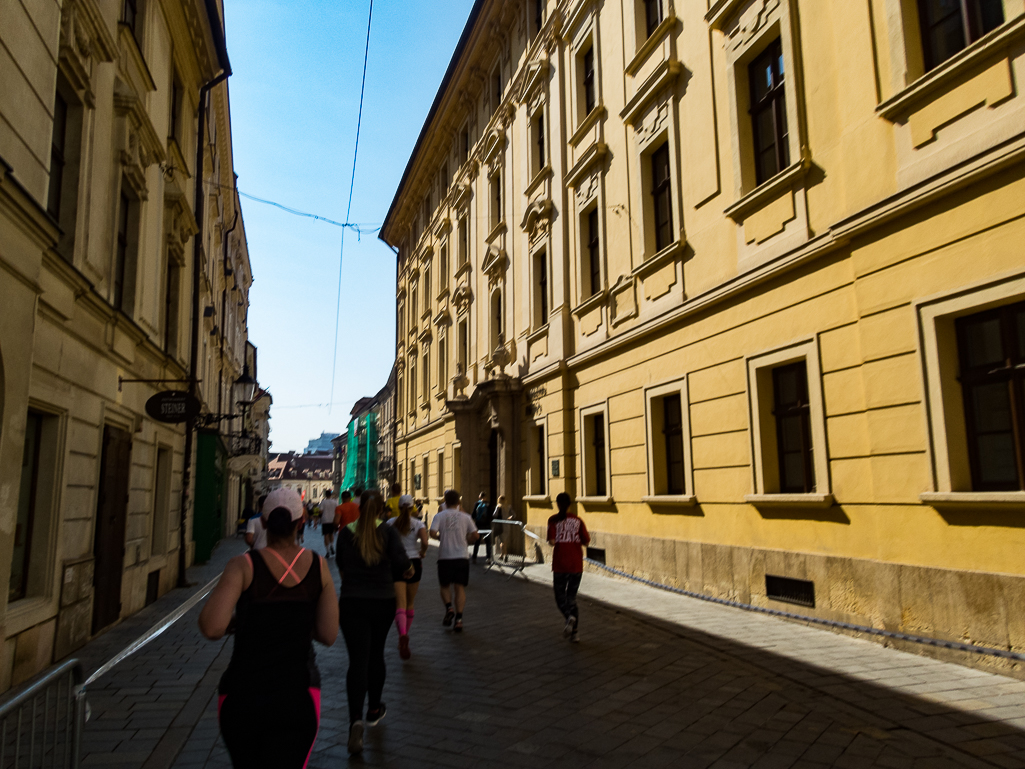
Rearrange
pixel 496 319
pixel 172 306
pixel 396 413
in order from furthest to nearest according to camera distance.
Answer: pixel 396 413
pixel 496 319
pixel 172 306

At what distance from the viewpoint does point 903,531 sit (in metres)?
7.90

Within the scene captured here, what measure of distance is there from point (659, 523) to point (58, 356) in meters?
9.21

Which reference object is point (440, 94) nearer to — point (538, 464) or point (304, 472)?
point (538, 464)

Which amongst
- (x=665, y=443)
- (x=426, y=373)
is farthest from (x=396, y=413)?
(x=665, y=443)

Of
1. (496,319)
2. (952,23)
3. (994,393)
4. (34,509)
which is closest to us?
(994,393)

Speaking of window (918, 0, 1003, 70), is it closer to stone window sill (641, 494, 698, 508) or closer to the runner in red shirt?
the runner in red shirt

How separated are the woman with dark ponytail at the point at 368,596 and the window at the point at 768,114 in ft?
25.7

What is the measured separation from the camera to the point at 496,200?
24.0 m

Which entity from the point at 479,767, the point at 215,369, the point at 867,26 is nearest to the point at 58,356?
the point at 479,767

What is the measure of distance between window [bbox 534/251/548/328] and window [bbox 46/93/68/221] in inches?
485

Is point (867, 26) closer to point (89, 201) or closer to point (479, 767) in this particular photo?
point (479, 767)

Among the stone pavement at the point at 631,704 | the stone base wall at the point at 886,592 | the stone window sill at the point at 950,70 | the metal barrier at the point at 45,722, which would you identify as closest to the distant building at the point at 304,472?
the stone base wall at the point at 886,592

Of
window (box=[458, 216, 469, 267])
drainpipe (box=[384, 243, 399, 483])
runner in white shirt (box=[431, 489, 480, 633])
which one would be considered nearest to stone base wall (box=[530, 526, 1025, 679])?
runner in white shirt (box=[431, 489, 480, 633])

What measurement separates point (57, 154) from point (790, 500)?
9.45 m
